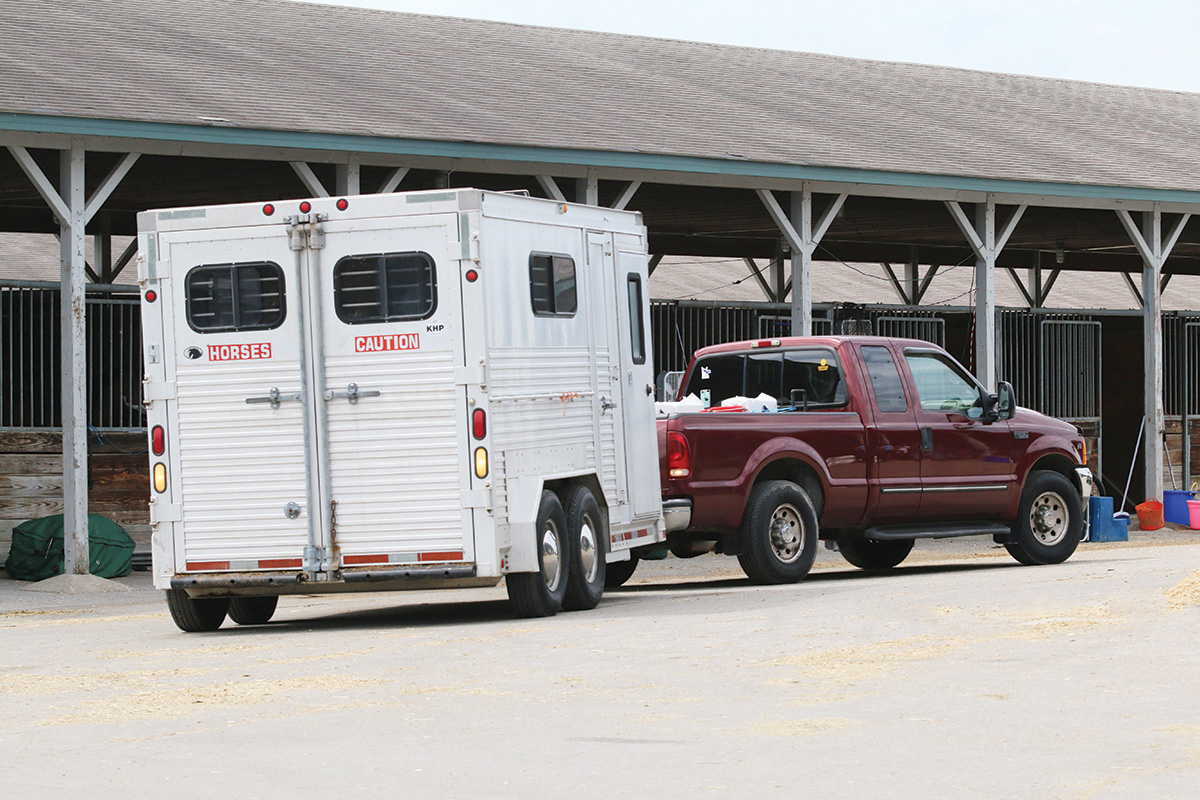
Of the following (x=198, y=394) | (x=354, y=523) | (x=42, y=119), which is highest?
(x=42, y=119)

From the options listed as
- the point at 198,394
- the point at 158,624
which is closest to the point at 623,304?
the point at 198,394

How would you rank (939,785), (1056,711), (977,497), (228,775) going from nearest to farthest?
(939,785), (228,775), (1056,711), (977,497)

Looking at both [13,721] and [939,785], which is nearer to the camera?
[939,785]

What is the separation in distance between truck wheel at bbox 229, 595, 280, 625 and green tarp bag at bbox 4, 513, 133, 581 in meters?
4.35

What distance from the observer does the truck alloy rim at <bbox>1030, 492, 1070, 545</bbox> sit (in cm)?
1609

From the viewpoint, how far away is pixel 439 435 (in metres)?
11.1

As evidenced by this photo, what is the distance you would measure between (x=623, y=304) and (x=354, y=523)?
2.98 meters

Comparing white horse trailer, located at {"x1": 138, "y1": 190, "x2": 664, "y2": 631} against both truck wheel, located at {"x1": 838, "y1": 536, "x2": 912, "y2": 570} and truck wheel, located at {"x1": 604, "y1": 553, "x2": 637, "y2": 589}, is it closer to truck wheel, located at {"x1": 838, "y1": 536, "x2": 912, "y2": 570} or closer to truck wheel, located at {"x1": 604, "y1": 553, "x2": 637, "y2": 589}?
truck wheel, located at {"x1": 604, "y1": 553, "x2": 637, "y2": 589}

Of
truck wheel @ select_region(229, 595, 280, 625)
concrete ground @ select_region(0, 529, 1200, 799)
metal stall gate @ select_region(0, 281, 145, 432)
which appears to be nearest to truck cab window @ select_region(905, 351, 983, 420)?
concrete ground @ select_region(0, 529, 1200, 799)

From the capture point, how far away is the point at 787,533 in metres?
14.3

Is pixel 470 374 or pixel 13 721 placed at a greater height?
pixel 470 374

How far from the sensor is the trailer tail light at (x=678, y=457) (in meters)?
13.7

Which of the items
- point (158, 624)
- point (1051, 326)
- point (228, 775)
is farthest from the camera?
point (1051, 326)

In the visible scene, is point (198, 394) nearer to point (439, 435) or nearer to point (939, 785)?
point (439, 435)
